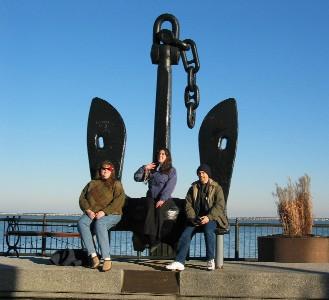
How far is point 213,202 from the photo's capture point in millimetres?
5691

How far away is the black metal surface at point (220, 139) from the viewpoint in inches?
244

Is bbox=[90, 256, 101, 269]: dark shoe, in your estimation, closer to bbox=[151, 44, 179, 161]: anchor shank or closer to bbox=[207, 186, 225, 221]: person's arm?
bbox=[207, 186, 225, 221]: person's arm

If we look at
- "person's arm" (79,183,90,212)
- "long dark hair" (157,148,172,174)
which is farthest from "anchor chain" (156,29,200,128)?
"person's arm" (79,183,90,212)

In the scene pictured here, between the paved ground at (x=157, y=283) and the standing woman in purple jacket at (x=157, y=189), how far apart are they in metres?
0.48

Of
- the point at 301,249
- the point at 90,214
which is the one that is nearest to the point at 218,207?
the point at 90,214

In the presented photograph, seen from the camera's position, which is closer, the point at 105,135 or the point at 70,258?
the point at 70,258

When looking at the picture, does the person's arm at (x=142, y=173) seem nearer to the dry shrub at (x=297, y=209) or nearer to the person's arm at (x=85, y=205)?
the person's arm at (x=85, y=205)

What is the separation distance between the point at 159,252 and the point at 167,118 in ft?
5.20

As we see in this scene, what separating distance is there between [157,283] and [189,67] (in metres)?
2.88

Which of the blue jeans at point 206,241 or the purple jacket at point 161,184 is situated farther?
the purple jacket at point 161,184

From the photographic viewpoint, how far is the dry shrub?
7.11m

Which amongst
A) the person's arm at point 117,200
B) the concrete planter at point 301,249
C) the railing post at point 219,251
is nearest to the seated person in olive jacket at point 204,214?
the railing post at point 219,251

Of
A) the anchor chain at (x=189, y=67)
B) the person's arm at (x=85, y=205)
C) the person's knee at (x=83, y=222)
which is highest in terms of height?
the anchor chain at (x=189, y=67)

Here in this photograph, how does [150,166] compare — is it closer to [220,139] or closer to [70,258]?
[220,139]
